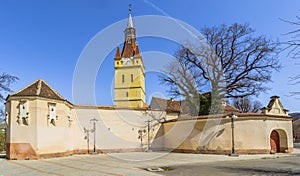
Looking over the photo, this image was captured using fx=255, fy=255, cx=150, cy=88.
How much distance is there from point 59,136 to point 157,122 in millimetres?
9447

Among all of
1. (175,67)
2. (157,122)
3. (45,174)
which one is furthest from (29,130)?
(175,67)

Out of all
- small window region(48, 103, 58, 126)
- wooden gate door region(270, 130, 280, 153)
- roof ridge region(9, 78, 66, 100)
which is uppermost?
roof ridge region(9, 78, 66, 100)

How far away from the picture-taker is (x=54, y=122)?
17000 mm

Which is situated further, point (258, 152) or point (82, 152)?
point (82, 152)

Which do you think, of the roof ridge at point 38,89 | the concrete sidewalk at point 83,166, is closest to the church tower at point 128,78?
the roof ridge at point 38,89

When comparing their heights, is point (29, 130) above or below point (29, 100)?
below

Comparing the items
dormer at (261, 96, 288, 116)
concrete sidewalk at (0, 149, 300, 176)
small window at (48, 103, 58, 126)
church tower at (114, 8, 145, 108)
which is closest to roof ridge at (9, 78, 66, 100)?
small window at (48, 103, 58, 126)

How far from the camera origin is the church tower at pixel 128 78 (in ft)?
148

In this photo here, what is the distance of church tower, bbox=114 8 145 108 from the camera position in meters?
45.2

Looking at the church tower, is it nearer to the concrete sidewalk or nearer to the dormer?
the dormer

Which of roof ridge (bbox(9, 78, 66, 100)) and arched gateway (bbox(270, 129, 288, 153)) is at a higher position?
roof ridge (bbox(9, 78, 66, 100))

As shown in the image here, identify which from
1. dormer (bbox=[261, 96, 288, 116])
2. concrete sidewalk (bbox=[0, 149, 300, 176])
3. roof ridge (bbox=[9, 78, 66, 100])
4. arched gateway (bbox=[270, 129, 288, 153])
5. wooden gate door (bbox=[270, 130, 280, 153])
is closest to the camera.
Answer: concrete sidewalk (bbox=[0, 149, 300, 176])

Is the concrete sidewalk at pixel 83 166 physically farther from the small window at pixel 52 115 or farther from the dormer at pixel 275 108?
the dormer at pixel 275 108

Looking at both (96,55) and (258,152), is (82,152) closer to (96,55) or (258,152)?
(96,55)
